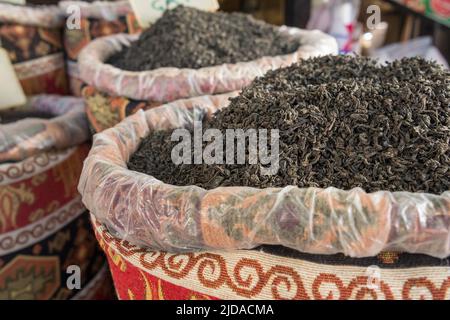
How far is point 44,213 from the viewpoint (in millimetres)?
1109

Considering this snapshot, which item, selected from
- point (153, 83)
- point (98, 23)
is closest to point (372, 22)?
point (153, 83)

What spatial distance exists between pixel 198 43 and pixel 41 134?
1.37ft

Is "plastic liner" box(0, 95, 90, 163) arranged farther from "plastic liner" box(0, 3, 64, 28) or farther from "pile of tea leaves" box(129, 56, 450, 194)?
"pile of tea leaves" box(129, 56, 450, 194)

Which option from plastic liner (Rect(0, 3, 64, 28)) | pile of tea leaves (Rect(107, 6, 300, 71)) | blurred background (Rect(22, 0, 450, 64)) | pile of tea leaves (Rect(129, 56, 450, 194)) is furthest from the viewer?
blurred background (Rect(22, 0, 450, 64))

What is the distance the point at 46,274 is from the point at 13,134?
1.11 ft

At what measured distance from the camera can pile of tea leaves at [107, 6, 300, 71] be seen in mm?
1108

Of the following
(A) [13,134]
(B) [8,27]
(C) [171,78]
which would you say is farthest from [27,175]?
(B) [8,27]

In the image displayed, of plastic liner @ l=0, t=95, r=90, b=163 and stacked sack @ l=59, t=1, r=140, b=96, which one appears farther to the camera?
stacked sack @ l=59, t=1, r=140, b=96

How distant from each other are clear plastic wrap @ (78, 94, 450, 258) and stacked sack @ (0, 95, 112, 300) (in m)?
0.47

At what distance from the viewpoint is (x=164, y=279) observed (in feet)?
2.00

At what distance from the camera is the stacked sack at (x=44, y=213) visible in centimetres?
106

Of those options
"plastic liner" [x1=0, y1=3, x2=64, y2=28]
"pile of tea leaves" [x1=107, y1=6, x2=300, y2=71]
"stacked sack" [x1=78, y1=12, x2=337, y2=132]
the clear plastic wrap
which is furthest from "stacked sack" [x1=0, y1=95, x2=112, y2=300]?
the clear plastic wrap

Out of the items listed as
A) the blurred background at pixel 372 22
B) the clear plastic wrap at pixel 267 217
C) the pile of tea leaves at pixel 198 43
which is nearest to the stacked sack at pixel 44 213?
the pile of tea leaves at pixel 198 43

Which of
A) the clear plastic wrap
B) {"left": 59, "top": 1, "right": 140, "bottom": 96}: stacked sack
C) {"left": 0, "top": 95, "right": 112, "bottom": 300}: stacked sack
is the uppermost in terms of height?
the clear plastic wrap
